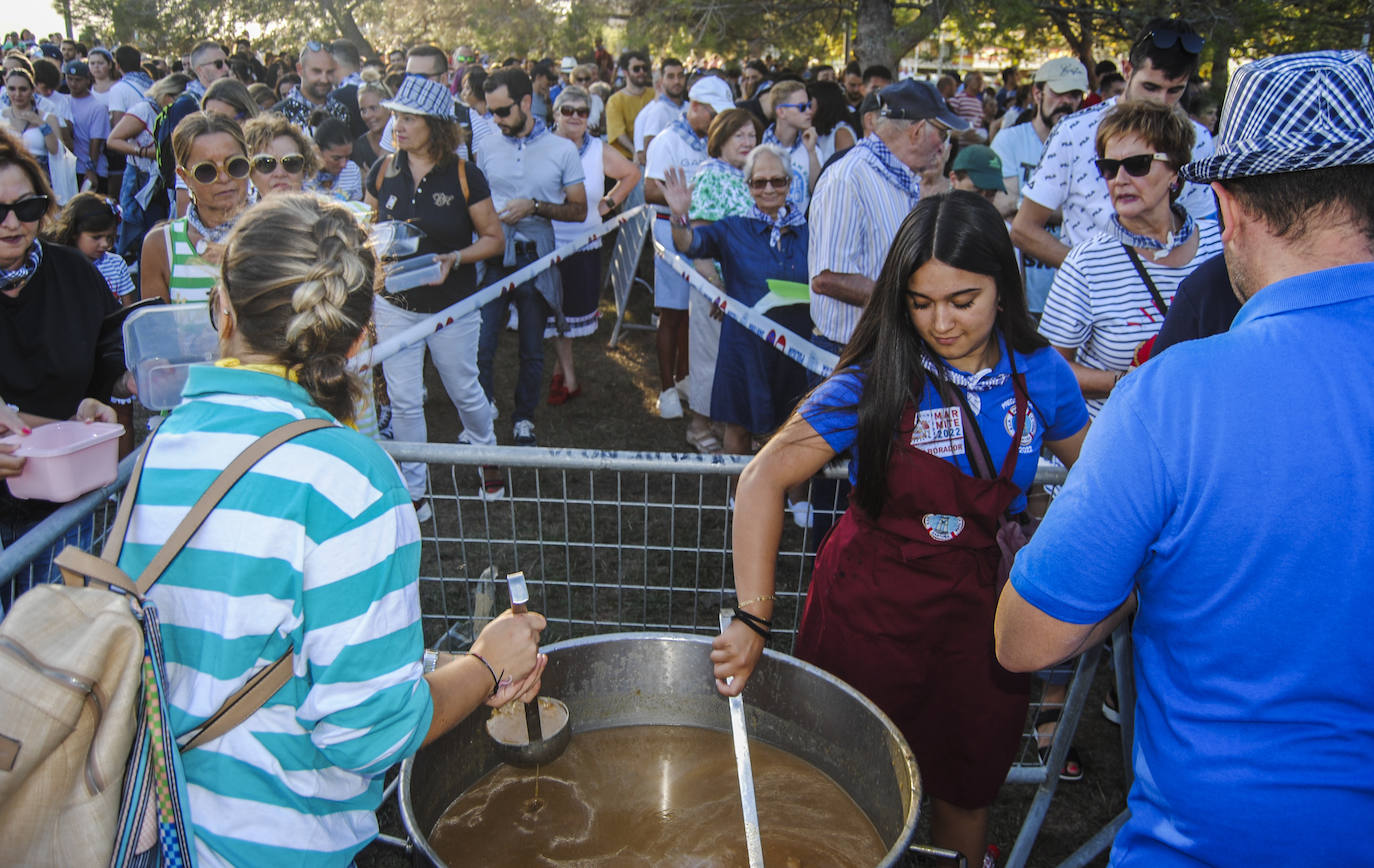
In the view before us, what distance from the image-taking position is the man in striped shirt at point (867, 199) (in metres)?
4.57

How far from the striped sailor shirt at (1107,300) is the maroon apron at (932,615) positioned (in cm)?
132

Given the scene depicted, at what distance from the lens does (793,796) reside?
2.23m

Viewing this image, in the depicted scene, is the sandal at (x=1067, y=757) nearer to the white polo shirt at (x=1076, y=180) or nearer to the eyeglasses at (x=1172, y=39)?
the white polo shirt at (x=1076, y=180)

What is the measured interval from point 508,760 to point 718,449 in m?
4.41

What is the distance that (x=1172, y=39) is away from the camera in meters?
4.48

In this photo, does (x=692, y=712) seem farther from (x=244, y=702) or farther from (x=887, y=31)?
(x=887, y=31)

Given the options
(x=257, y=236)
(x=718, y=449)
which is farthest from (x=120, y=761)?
(x=718, y=449)

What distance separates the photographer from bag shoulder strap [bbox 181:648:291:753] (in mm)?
1513

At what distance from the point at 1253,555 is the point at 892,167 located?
12.1ft

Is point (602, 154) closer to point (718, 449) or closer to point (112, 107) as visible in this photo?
point (718, 449)

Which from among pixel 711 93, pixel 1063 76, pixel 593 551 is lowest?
pixel 593 551

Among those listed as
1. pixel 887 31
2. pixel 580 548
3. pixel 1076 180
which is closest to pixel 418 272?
pixel 580 548

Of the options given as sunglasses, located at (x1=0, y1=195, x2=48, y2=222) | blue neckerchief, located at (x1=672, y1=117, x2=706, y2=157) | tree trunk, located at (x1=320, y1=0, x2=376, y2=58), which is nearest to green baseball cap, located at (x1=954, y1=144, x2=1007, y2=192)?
blue neckerchief, located at (x1=672, y1=117, x2=706, y2=157)

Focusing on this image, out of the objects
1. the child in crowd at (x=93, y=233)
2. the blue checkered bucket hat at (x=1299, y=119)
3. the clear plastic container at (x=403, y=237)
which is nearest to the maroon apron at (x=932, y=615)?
the blue checkered bucket hat at (x=1299, y=119)
